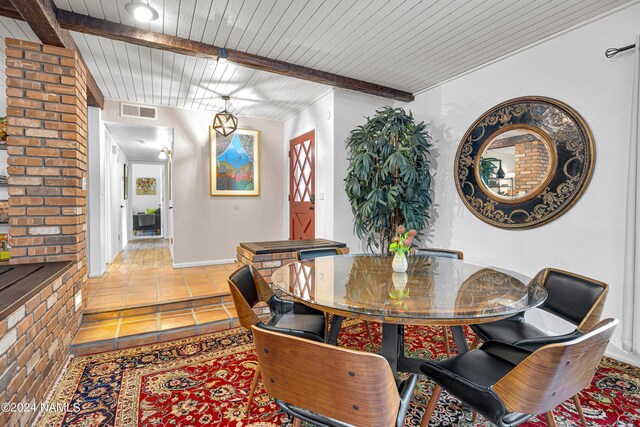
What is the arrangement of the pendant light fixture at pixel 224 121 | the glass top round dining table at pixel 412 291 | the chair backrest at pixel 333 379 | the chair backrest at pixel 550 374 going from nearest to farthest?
the chair backrest at pixel 333 379 → the chair backrest at pixel 550 374 → the glass top round dining table at pixel 412 291 → the pendant light fixture at pixel 224 121

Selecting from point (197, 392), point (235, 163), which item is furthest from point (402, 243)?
point (235, 163)

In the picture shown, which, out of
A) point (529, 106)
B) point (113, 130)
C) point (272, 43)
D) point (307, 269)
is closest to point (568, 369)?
point (307, 269)

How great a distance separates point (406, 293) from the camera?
5.05 ft

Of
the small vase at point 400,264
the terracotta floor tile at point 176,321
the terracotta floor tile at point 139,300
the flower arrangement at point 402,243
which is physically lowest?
the terracotta floor tile at point 176,321

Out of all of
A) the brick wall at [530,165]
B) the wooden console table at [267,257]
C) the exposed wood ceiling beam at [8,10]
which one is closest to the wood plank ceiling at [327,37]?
the exposed wood ceiling beam at [8,10]

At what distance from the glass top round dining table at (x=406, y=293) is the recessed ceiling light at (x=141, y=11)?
217cm

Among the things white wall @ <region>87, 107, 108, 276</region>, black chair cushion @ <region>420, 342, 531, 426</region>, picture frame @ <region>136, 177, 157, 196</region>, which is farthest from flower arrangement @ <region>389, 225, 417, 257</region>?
picture frame @ <region>136, 177, 157, 196</region>

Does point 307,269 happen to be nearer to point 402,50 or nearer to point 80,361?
point 80,361

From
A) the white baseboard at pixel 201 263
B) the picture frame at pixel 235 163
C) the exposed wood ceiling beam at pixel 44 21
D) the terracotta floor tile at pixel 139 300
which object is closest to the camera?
the exposed wood ceiling beam at pixel 44 21

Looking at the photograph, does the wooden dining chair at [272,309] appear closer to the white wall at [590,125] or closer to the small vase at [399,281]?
the small vase at [399,281]

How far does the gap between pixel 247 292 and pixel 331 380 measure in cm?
102

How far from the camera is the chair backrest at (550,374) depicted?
104 centimetres

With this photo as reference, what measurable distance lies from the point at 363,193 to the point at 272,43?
72.4 inches

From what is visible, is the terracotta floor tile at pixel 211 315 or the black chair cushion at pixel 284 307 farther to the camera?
the terracotta floor tile at pixel 211 315
